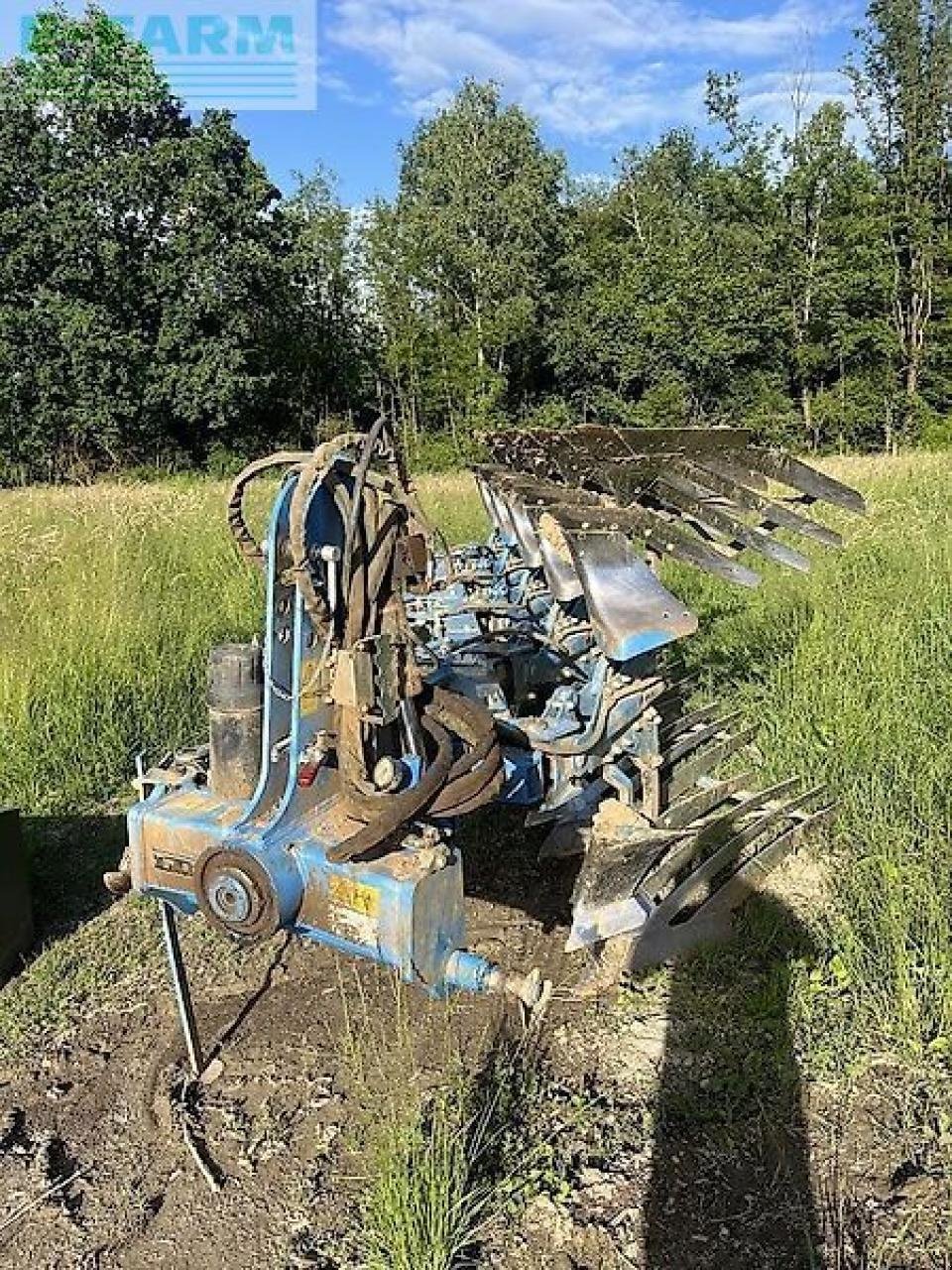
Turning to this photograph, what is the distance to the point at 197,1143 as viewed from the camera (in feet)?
8.44

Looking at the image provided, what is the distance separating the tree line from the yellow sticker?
69.3ft

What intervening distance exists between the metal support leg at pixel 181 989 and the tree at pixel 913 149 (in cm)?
2843

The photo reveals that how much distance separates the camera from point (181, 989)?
2672 mm

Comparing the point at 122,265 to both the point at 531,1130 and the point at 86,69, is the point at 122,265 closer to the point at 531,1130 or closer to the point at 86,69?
the point at 86,69

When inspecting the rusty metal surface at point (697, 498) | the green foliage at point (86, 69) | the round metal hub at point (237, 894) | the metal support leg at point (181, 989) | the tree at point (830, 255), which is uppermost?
the green foliage at point (86, 69)

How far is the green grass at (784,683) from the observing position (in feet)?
10.1

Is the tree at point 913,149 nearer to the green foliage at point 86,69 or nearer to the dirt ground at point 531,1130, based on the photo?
the green foliage at point 86,69

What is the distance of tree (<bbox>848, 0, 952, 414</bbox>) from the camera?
2739cm

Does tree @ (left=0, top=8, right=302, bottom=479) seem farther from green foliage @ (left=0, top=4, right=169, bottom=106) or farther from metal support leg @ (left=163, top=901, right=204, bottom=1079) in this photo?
metal support leg @ (left=163, top=901, right=204, bottom=1079)

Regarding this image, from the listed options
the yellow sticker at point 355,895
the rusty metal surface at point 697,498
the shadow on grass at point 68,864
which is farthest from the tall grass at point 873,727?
the shadow on grass at point 68,864

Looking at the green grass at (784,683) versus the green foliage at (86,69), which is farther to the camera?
the green foliage at (86,69)

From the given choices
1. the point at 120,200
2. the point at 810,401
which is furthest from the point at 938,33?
the point at 120,200

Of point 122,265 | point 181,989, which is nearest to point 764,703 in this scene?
point 181,989

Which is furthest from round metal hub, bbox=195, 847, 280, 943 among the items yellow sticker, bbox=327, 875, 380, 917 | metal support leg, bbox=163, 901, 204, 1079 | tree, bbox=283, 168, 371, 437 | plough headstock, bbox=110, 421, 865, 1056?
tree, bbox=283, 168, 371, 437
